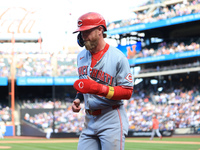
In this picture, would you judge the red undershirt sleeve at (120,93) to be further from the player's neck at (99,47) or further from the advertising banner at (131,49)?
the advertising banner at (131,49)

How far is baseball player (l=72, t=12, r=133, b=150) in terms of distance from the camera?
120 inches

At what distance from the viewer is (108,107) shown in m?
3.15

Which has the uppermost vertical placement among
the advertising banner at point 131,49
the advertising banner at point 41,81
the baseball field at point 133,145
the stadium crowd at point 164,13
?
the stadium crowd at point 164,13

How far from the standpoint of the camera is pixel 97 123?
10.3 ft

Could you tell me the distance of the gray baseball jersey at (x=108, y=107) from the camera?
3.07m

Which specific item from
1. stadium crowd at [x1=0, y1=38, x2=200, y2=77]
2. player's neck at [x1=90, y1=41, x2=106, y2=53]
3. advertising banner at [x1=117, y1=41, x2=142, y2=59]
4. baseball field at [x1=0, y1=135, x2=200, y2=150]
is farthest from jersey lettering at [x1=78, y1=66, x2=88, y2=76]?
advertising banner at [x1=117, y1=41, x2=142, y2=59]

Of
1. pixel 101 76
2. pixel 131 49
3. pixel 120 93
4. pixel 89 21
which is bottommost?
pixel 120 93

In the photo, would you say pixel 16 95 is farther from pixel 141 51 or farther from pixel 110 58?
pixel 110 58

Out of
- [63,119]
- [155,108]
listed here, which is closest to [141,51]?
[155,108]

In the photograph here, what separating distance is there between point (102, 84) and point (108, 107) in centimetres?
25

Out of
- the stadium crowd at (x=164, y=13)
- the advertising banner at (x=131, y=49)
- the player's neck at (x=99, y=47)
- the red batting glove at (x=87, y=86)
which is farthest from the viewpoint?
the advertising banner at (x=131, y=49)

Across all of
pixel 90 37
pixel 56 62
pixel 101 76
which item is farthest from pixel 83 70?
pixel 56 62

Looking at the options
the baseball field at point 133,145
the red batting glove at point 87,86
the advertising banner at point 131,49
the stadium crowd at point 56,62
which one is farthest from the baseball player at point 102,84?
the advertising banner at point 131,49

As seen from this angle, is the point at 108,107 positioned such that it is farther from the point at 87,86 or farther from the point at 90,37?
the point at 90,37
